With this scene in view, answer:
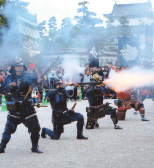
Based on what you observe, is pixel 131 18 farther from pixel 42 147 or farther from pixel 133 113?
pixel 42 147

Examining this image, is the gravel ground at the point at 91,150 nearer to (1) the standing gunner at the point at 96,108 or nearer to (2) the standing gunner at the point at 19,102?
(1) the standing gunner at the point at 96,108

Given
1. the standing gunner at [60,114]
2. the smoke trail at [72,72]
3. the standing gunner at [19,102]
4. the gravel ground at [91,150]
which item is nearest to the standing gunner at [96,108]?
the gravel ground at [91,150]

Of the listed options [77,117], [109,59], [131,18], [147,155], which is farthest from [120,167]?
[131,18]

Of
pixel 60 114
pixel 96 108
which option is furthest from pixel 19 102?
pixel 96 108

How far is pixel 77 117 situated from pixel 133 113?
16.0 feet

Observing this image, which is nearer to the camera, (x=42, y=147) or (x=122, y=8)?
(x=42, y=147)

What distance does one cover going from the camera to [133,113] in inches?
503

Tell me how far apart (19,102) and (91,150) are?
1.71m

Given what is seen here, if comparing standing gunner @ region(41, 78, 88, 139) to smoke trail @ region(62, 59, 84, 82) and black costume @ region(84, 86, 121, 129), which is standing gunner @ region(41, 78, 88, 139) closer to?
smoke trail @ region(62, 59, 84, 82)

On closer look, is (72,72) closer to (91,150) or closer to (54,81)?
(54,81)

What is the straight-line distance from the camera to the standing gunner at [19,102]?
273 inches

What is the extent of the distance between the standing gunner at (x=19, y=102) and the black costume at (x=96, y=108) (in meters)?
2.96

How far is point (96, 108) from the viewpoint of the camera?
9758 mm

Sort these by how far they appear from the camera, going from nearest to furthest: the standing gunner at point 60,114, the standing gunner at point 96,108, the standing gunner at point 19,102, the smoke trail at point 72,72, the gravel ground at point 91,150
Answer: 1. the gravel ground at point 91,150
2. the standing gunner at point 19,102
3. the standing gunner at point 60,114
4. the smoke trail at point 72,72
5. the standing gunner at point 96,108
